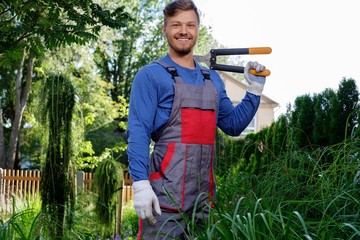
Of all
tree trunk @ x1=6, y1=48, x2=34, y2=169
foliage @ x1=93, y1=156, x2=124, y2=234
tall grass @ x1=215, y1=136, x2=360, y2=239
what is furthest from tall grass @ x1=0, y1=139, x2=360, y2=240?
tree trunk @ x1=6, y1=48, x2=34, y2=169

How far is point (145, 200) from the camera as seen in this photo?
2.51 meters

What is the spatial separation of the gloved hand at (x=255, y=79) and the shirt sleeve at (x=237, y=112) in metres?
0.03

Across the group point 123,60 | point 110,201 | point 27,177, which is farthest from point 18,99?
point 110,201

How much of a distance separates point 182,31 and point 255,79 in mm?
456

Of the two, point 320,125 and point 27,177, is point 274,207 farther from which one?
point 27,177

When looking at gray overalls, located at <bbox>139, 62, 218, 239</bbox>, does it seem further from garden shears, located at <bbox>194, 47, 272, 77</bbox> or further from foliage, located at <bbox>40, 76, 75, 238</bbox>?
foliage, located at <bbox>40, 76, 75, 238</bbox>

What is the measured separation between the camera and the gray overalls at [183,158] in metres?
2.67

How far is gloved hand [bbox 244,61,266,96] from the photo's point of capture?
2.97m

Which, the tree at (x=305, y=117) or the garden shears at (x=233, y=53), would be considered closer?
the garden shears at (x=233, y=53)

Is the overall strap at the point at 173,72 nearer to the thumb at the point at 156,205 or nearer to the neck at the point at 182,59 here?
the neck at the point at 182,59

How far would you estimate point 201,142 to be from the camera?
8.91ft

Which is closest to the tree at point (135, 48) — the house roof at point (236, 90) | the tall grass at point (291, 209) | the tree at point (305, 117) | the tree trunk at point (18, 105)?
the house roof at point (236, 90)

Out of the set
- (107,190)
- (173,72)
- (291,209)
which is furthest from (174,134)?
(107,190)

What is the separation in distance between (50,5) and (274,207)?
7.45 feet
